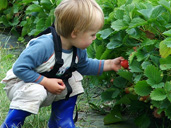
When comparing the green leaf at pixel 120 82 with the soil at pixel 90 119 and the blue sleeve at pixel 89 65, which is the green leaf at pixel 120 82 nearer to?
the blue sleeve at pixel 89 65

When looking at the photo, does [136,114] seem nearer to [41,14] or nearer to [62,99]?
[62,99]

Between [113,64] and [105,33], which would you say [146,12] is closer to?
[105,33]

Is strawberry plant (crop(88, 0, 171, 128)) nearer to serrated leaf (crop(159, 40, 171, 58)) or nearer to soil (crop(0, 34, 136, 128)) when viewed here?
serrated leaf (crop(159, 40, 171, 58))

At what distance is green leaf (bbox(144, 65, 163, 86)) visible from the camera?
221 centimetres

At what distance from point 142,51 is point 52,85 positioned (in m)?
0.66

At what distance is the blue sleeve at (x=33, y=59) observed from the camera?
2.49 metres

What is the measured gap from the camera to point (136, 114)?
3164mm

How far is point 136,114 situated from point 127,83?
525 millimetres

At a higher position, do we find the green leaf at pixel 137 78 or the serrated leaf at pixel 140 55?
the serrated leaf at pixel 140 55

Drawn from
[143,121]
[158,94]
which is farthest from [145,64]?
[143,121]

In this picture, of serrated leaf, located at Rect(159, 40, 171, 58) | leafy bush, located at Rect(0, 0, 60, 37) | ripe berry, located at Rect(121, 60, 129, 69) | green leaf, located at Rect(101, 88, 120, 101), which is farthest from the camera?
leafy bush, located at Rect(0, 0, 60, 37)

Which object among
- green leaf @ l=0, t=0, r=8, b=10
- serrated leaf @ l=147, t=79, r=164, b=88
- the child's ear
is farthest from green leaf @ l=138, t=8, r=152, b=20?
green leaf @ l=0, t=0, r=8, b=10

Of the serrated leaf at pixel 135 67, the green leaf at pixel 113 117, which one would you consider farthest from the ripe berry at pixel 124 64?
the green leaf at pixel 113 117

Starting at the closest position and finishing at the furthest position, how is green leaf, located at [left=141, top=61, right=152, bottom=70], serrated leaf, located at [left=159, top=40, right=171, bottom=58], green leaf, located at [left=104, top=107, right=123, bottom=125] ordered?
1. serrated leaf, located at [left=159, top=40, right=171, bottom=58]
2. green leaf, located at [left=141, top=61, right=152, bottom=70]
3. green leaf, located at [left=104, top=107, right=123, bottom=125]
